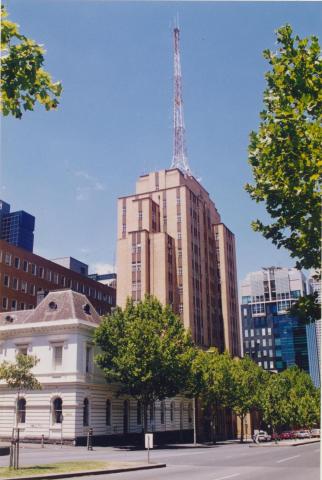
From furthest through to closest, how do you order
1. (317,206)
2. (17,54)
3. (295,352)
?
(295,352) < (317,206) < (17,54)

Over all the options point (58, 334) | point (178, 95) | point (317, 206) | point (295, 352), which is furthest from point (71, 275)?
point (295, 352)

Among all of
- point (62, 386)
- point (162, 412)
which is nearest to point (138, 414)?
point (162, 412)

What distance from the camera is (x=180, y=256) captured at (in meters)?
87.4

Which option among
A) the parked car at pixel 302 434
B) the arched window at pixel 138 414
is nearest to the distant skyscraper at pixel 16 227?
the parked car at pixel 302 434

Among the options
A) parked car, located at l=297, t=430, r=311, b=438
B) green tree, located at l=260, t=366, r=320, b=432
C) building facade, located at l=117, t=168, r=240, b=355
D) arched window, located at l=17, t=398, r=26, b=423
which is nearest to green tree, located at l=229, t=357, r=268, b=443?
green tree, located at l=260, t=366, r=320, b=432

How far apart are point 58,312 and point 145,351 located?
1092 cm

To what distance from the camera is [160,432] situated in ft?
194

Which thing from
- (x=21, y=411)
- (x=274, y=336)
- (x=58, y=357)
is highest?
(x=274, y=336)

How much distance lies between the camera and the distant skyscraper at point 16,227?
6142 inches

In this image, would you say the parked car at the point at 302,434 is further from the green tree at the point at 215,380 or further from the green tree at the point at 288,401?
the green tree at the point at 215,380

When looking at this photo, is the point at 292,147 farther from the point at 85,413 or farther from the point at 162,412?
the point at 162,412

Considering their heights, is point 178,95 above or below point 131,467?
above

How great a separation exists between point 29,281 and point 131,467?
213ft

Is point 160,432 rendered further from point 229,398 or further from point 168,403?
point 229,398
